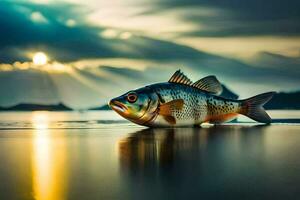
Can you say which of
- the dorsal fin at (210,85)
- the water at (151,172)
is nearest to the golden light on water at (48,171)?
the water at (151,172)

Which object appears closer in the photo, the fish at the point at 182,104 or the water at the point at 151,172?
the water at the point at 151,172

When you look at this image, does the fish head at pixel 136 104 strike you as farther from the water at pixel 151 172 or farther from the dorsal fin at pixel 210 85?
the water at pixel 151 172

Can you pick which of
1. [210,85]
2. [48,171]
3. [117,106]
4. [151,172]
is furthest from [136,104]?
[151,172]

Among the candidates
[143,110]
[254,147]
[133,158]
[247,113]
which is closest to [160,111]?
[143,110]

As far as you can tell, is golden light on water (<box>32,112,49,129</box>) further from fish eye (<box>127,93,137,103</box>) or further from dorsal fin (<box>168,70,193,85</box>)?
dorsal fin (<box>168,70,193,85</box>)

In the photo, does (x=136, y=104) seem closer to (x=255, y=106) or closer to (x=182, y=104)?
(x=182, y=104)

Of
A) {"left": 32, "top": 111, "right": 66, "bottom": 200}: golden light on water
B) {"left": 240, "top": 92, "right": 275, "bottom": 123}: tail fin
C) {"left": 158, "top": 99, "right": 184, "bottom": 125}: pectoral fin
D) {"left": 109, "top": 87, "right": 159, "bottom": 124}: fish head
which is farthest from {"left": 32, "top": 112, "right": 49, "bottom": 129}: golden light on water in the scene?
{"left": 32, "top": 111, "right": 66, "bottom": 200}: golden light on water

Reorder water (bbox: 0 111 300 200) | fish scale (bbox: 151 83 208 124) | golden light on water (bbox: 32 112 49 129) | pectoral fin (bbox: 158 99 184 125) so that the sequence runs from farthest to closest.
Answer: golden light on water (bbox: 32 112 49 129)
fish scale (bbox: 151 83 208 124)
pectoral fin (bbox: 158 99 184 125)
water (bbox: 0 111 300 200)

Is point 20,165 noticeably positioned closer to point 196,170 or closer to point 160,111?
point 196,170
